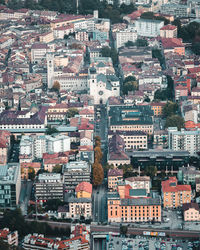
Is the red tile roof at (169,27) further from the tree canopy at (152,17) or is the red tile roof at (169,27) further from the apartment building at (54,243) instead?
the apartment building at (54,243)

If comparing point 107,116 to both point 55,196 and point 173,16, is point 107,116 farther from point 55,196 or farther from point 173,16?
point 173,16

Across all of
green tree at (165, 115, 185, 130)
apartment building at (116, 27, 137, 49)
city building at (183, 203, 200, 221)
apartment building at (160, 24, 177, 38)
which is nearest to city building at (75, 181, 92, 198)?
city building at (183, 203, 200, 221)

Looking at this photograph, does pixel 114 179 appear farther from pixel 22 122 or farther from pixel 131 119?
pixel 22 122

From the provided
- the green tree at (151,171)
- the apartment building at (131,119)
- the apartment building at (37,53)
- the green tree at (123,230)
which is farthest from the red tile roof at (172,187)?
the apartment building at (37,53)

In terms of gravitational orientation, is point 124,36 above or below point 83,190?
above

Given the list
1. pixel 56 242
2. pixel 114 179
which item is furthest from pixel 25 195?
pixel 56 242

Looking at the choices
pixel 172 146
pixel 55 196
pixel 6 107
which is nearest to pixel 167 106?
pixel 172 146
